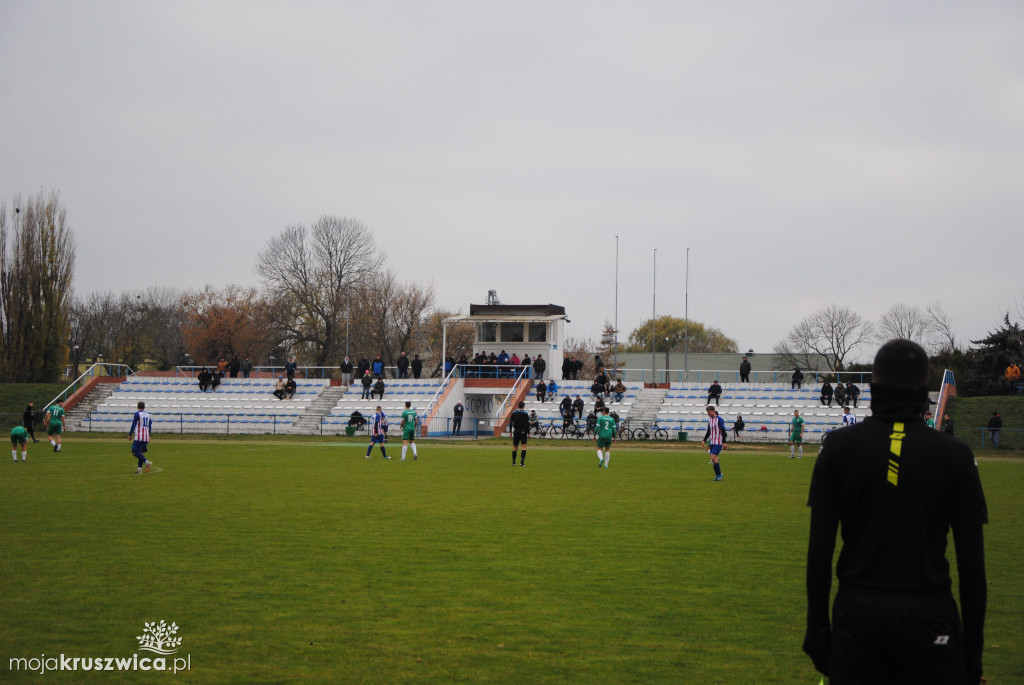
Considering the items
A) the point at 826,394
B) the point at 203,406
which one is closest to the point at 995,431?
the point at 826,394

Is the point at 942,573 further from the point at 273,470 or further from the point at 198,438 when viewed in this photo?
the point at 198,438

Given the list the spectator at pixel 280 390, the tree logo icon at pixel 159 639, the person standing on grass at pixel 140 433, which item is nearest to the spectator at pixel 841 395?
the spectator at pixel 280 390

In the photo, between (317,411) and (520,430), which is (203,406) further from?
(520,430)

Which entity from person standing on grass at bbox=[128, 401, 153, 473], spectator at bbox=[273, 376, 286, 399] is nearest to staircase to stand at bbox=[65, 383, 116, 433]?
spectator at bbox=[273, 376, 286, 399]

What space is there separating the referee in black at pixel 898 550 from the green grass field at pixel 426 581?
3244 mm

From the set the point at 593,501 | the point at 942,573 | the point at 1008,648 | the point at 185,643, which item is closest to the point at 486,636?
the point at 185,643

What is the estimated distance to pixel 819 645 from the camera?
3.84 meters

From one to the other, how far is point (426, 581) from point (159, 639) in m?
3.19

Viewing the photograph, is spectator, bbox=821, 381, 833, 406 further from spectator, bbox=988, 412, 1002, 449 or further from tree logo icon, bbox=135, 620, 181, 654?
tree logo icon, bbox=135, 620, 181, 654

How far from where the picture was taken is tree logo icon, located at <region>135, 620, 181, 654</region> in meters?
7.32

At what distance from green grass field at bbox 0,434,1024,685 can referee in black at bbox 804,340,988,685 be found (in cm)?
324

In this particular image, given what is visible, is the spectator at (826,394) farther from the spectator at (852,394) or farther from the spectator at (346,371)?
the spectator at (346,371)

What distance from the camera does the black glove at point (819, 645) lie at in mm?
3836

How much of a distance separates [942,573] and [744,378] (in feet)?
167
